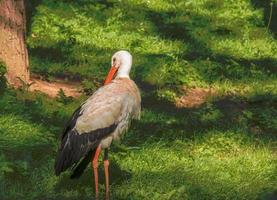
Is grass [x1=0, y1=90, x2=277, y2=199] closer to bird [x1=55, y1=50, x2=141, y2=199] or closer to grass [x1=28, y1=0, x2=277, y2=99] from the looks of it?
bird [x1=55, y1=50, x2=141, y2=199]

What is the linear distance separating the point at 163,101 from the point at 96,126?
359cm

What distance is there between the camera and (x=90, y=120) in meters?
7.24

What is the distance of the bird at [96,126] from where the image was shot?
7137 millimetres

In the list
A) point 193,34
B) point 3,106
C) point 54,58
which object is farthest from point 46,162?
point 193,34

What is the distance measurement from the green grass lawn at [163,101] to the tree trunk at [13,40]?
413mm

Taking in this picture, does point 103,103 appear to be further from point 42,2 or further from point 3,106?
point 42,2

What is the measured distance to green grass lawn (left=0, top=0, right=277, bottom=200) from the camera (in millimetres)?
7824

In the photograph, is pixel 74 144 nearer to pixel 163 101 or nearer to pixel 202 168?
pixel 202 168

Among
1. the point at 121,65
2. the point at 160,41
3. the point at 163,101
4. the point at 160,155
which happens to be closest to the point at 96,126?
the point at 121,65

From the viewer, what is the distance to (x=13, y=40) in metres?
10.4

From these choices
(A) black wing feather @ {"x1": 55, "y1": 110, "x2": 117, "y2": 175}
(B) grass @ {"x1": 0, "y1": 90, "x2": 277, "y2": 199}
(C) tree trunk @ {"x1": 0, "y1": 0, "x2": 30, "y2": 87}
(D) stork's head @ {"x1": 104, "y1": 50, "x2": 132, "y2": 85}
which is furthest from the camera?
(C) tree trunk @ {"x1": 0, "y1": 0, "x2": 30, "y2": 87}

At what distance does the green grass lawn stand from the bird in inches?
16.4

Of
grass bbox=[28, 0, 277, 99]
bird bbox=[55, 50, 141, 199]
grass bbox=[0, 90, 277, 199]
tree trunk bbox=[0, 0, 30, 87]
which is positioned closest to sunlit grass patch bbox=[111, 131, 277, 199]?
grass bbox=[0, 90, 277, 199]

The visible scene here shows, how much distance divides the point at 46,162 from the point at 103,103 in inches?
46.4
